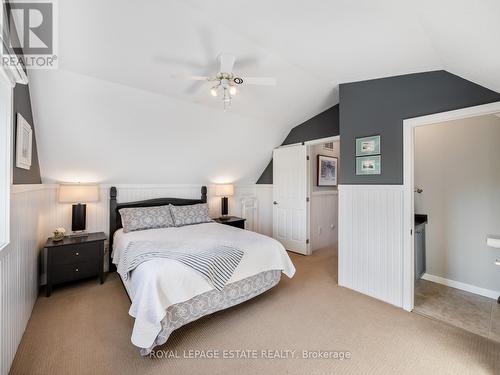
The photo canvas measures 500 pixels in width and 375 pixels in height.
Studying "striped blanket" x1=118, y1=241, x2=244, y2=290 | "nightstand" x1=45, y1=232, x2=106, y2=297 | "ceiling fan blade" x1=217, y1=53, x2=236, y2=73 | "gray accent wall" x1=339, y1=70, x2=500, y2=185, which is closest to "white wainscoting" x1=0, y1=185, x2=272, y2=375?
"nightstand" x1=45, y1=232, x2=106, y2=297

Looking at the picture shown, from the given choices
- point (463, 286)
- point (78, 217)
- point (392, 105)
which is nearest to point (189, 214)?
point (78, 217)

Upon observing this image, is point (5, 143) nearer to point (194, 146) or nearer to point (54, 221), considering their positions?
point (54, 221)

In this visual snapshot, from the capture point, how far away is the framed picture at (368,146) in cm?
279

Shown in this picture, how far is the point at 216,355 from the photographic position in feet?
6.26

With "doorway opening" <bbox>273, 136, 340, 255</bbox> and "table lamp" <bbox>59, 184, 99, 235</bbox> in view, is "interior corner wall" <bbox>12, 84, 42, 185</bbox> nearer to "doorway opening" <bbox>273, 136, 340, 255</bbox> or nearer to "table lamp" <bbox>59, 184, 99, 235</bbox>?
"table lamp" <bbox>59, 184, 99, 235</bbox>

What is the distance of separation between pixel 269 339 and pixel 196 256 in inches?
38.9

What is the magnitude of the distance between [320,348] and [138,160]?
10.9 feet

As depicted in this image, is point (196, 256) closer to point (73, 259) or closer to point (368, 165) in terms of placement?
point (73, 259)

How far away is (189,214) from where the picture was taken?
156 inches

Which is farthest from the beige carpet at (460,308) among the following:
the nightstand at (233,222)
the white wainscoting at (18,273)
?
the white wainscoting at (18,273)

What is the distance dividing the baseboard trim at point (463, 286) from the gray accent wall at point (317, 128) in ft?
8.13

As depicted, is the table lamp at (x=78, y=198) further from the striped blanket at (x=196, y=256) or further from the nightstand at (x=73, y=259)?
the striped blanket at (x=196, y=256)

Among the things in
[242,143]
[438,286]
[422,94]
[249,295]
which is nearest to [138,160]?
[242,143]

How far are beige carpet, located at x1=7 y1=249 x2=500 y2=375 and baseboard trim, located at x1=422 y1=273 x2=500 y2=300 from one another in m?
1.09
